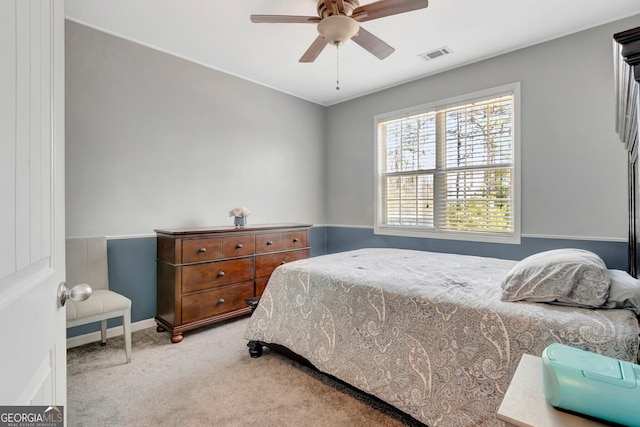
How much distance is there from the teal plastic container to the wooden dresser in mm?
2652

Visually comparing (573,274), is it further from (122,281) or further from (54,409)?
(122,281)

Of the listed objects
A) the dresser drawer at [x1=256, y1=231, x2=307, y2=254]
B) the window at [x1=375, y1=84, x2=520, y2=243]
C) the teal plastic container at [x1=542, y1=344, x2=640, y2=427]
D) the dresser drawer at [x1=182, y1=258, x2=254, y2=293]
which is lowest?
the dresser drawer at [x1=182, y1=258, x2=254, y2=293]

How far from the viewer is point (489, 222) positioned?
3381mm

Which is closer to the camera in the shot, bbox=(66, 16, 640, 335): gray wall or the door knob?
the door knob

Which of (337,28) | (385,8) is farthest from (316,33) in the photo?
(385,8)

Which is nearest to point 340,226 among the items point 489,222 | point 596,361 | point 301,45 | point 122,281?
point 489,222

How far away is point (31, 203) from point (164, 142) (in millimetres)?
2918

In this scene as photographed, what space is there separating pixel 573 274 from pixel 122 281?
3.39 meters

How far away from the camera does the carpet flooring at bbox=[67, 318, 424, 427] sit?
5.68 feet

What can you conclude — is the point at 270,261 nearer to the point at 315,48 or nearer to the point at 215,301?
the point at 215,301

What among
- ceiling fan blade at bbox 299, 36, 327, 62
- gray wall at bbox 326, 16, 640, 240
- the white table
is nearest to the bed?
the white table

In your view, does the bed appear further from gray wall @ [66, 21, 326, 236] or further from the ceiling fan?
gray wall @ [66, 21, 326, 236]

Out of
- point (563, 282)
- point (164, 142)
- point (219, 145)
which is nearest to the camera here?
point (563, 282)

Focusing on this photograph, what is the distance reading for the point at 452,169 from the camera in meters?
3.68
